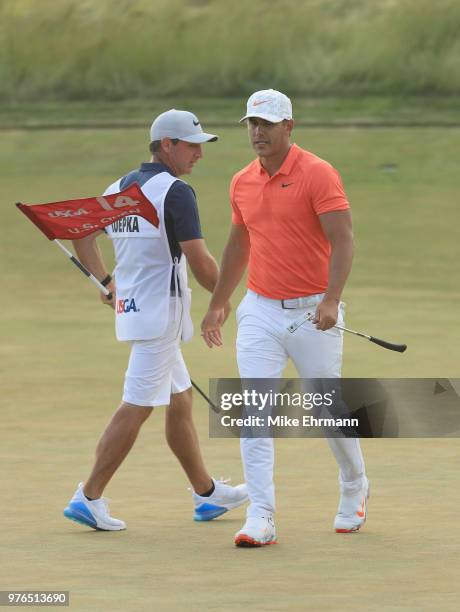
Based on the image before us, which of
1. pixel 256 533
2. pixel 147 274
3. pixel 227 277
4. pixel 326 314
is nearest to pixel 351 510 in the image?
pixel 256 533

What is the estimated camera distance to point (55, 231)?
7.75m

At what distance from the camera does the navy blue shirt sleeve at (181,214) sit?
738 cm

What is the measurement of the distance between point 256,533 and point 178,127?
6.00ft

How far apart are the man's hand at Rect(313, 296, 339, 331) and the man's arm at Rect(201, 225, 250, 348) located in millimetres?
539

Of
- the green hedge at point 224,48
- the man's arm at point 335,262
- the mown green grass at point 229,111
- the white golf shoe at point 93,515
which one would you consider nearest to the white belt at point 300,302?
the man's arm at point 335,262

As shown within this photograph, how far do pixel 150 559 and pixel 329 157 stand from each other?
16.4 metres

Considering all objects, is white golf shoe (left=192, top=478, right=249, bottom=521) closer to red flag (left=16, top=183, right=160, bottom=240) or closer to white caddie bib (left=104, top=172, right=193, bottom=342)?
white caddie bib (left=104, top=172, right=193, bottom=342)

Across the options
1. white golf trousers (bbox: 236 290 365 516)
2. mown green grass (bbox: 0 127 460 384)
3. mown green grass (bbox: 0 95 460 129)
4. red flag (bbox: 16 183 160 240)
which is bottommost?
mown green grass (bbox: 0 127 460 384)

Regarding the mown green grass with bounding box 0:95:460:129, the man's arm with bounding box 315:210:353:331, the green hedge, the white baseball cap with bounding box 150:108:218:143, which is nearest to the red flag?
the white baseball cap with bounding box 150:108:218:143

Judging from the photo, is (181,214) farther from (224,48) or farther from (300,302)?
(224,48)

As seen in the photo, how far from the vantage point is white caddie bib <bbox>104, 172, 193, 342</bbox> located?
7449 millimetres

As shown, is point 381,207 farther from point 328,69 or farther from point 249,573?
point 249,573

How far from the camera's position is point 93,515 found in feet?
24.0

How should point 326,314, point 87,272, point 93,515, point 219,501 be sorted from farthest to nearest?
point 87,272
point 219,501
point 93,515
point 326,314
